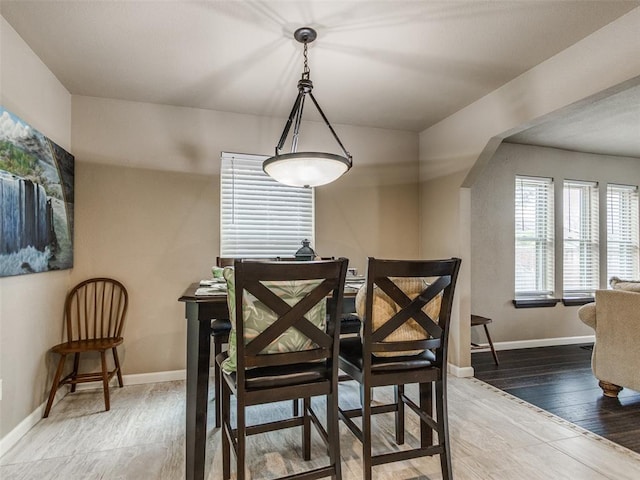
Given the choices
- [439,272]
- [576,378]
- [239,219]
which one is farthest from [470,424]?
[239,219]

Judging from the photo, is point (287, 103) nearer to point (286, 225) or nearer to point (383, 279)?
point (286, 225)

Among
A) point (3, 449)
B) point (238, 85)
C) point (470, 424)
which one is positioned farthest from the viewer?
point (238, 85)

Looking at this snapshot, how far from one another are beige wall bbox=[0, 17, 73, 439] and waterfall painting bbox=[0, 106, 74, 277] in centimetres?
10

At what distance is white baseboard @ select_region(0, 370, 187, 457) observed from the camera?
7.15 ft

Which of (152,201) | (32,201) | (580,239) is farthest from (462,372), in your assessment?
(32,201)

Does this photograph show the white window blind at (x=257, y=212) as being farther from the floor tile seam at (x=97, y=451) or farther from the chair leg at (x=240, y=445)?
the chair leg at (x=240, y=445)

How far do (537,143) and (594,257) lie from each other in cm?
180

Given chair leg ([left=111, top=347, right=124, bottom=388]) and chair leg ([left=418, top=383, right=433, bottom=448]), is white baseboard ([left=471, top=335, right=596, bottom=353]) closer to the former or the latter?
chair leg ([left=418, top=383, right=433, bottom=448])

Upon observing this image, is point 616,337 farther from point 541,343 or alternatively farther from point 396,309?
point 396,309

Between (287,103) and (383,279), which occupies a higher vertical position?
(287,103)

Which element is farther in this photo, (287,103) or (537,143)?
(537,143)

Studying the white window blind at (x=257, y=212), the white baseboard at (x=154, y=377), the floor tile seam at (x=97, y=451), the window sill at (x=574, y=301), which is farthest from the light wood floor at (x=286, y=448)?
the window sill at (x=574, y=301)

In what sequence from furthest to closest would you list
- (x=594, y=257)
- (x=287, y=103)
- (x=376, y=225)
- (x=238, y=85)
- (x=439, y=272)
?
(x=594, y=257) < (x=376, y=225) < (x=287, y=103) < (x=238, y=85) < (x=439, y=272)

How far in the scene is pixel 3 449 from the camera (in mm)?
2125
